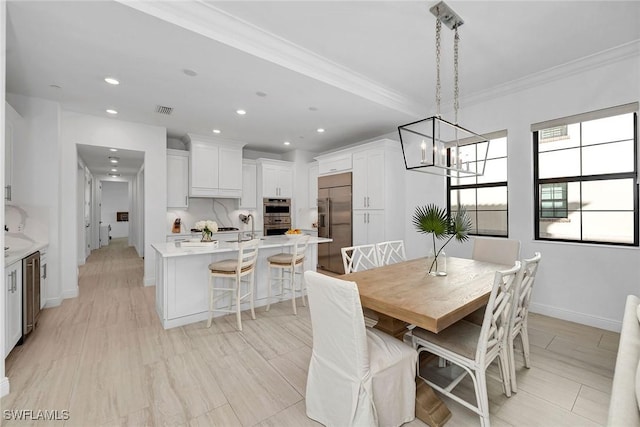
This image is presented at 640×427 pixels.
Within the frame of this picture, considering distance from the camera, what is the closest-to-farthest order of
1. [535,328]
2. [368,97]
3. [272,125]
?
[535,328]
[368,97]
[272,125]

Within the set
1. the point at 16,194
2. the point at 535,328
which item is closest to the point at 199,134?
the point at 16,194

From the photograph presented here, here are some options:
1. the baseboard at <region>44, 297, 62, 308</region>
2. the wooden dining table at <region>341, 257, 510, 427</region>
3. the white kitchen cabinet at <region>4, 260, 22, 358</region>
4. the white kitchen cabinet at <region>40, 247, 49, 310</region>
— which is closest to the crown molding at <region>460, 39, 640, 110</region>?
the wooden dining table at <region>341, 257, 510, 427</region>

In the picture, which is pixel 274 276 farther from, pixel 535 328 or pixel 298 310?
pixel 535 328

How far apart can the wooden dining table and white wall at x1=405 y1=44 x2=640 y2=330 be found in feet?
5.10

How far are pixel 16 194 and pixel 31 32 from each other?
2084 millimetres

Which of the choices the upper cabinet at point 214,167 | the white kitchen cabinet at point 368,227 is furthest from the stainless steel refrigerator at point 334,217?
the upper cabinet at point 214,167

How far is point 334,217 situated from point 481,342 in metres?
3.98

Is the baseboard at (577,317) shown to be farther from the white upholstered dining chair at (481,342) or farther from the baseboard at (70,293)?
the baseboard at (70,293)

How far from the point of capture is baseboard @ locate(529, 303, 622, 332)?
282 centimetres

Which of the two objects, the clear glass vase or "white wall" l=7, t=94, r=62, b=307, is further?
"white wall" l=7, t=94, r=62, b=307

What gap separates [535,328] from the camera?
9.58 feet

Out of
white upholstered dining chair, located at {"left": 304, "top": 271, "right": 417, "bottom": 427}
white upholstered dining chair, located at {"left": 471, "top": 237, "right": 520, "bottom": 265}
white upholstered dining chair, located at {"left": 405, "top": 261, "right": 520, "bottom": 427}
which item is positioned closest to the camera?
white upholstered dining chair, located at {"left": 304, "top": 271, "right": 417, "bottom": 427}

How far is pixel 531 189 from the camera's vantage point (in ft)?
11.0

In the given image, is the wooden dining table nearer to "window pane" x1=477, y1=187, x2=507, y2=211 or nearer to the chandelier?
the chandelier
